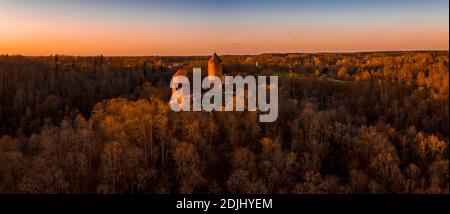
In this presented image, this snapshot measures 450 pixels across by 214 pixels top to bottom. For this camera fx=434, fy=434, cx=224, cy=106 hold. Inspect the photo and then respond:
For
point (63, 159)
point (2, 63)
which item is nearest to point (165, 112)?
point (63, 159)
